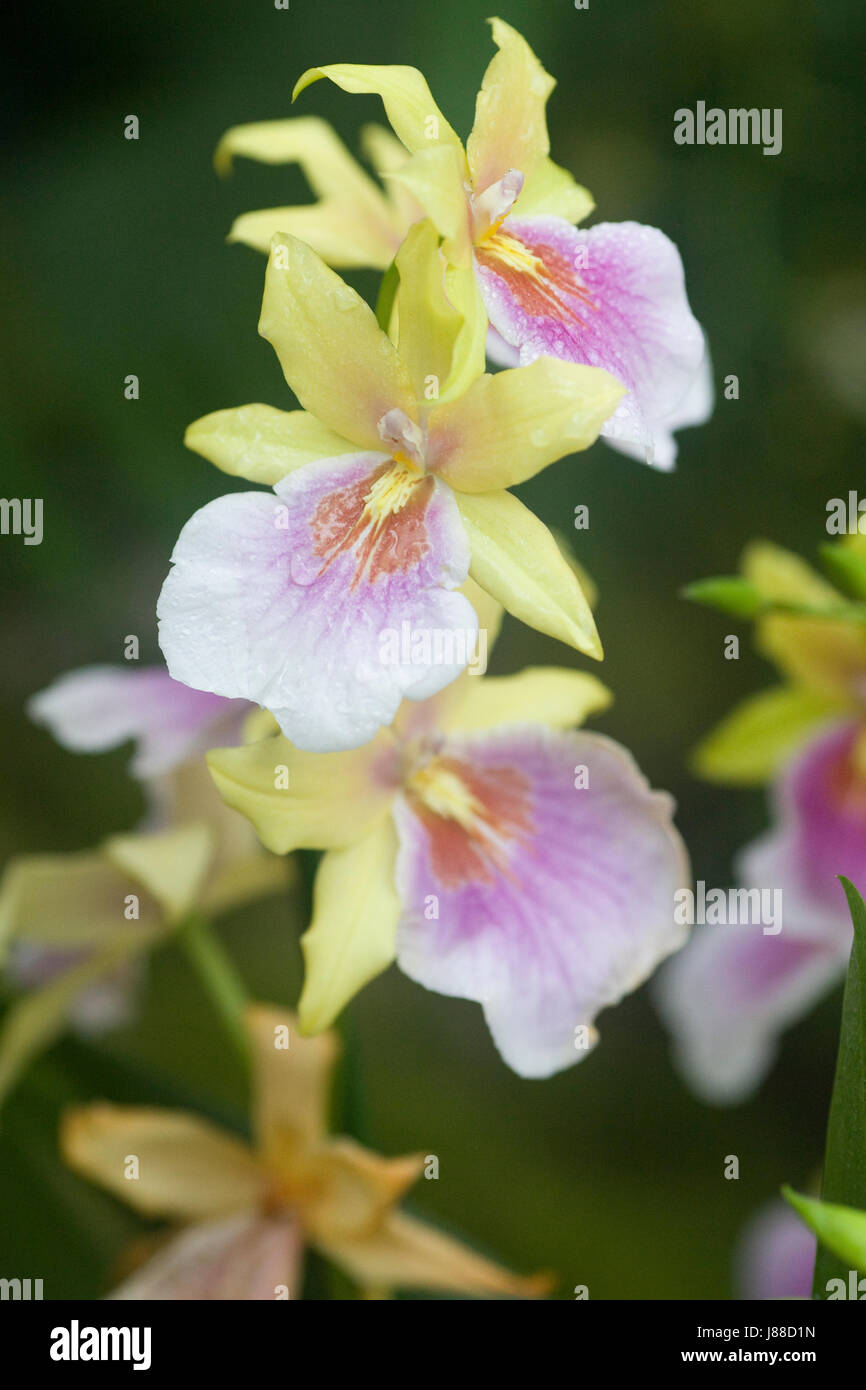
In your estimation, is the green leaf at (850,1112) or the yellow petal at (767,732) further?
the yellow petal at (767,732)

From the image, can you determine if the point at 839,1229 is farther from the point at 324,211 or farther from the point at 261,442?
the point at 324,211

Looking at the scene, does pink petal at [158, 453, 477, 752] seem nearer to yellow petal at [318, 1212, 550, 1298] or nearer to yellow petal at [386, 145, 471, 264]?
yellow petal at [386, 145, 471, 264]

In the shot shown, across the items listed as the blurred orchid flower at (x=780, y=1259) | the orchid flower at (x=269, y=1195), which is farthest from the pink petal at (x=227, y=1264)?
the blurred orchid flower at (x=780, y=1259)

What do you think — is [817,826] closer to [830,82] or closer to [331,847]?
[331,847]

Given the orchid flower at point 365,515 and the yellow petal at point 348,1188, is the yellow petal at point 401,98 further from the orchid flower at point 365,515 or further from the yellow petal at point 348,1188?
the yellow petal at point 348,1188

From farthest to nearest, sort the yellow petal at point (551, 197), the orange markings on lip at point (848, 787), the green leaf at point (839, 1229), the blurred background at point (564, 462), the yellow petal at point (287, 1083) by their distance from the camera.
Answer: the blurred background at point (564, 462) < the orange markings on lip at point (848, 787) < the yellow petal at point (287, 1083) < the yellow petal at point (551, 197) < the green leaf at point (839, 1229)

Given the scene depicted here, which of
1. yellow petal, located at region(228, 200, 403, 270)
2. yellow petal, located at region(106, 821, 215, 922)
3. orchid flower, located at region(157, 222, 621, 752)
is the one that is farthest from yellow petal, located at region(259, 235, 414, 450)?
yellow petal, located at region(106, 821, 215, 922)
